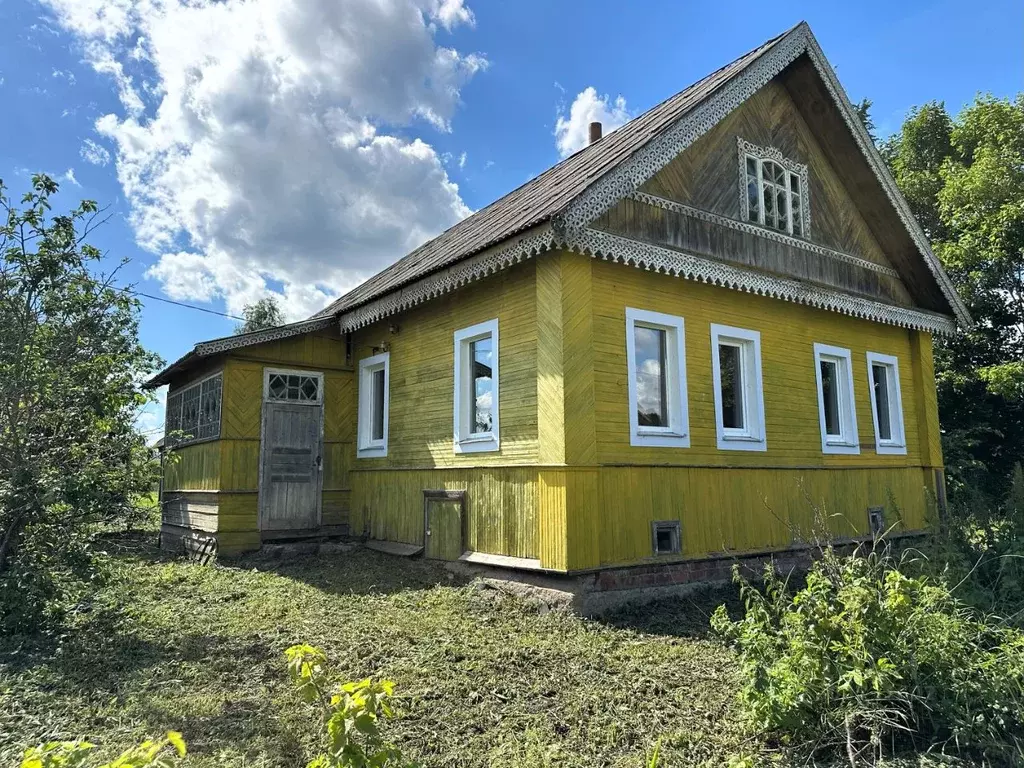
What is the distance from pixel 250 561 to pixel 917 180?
20.2 metres

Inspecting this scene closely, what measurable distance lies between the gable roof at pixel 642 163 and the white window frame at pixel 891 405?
5.68 feet

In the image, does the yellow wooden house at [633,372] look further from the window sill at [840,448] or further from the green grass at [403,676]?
the green grass at [403,676]

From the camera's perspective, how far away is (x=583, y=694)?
4934 millimetres

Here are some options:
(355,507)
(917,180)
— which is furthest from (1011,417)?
(355,507)

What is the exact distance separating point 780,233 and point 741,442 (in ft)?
10.9

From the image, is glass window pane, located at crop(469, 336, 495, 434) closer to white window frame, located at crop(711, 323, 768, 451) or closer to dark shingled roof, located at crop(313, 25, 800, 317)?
dark shingled roof, located at crop(313, 25, 800, 317)

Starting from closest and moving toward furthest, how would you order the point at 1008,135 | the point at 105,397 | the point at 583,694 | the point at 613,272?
the point at 583,694 < the point at 105,397 < the point at 613,272 < the point at 1008,135

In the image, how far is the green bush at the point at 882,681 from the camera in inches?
151

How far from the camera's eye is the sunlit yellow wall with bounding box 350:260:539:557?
806 cm

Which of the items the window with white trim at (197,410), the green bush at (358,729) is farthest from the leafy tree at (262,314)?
the green bush at (358,729)

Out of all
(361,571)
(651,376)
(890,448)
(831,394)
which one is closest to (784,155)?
(831,394)

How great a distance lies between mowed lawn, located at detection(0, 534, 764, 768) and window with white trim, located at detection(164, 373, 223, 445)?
3617 millimetres

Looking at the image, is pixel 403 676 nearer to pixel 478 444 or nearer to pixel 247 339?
pixel 478 444

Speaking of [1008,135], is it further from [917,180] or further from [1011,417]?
[1011,417]
